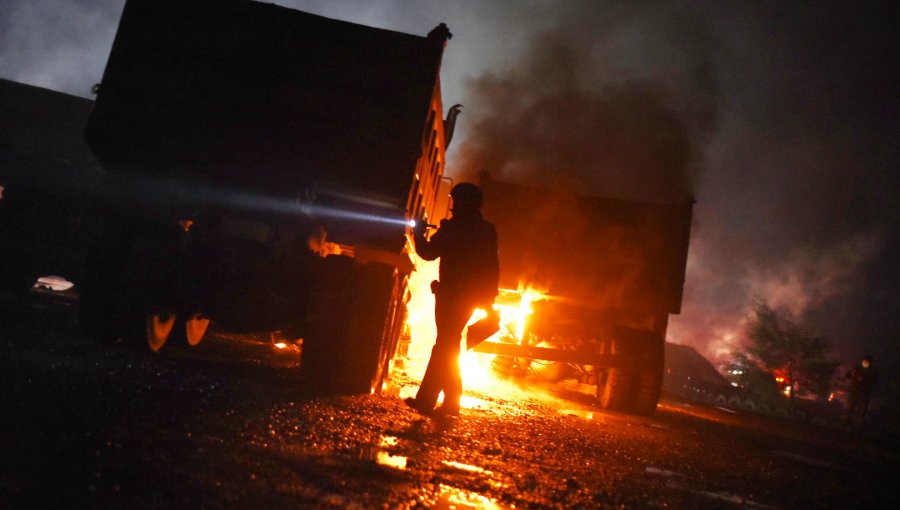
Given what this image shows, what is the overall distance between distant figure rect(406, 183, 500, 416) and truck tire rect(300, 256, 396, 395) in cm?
45

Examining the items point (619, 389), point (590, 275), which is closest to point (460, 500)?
point (619, 389)

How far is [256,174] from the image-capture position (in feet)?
14.1

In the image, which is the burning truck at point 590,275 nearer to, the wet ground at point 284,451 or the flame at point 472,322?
the flame at point 472,322

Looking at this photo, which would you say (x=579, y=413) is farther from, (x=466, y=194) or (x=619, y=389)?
(x=466, y=194)

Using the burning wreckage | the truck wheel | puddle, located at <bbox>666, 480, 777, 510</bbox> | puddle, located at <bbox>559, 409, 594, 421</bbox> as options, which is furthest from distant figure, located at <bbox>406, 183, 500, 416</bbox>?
Result: the truck wheel

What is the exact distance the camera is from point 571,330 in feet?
28.7

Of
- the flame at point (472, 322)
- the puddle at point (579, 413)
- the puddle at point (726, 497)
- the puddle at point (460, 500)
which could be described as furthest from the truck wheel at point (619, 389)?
the puddle at point (460, 500)

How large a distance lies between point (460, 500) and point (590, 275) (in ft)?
22.7

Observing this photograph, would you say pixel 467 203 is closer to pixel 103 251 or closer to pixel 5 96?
pixel 103 251

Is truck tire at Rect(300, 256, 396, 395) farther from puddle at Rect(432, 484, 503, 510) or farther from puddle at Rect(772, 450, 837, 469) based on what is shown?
puddle at Rect(772, 450, 837, 469)

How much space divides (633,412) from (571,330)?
1.55 meters

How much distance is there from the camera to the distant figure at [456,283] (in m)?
4.57

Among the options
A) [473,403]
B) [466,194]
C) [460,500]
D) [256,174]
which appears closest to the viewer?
[460,500]

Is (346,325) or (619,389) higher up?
(346,325)
